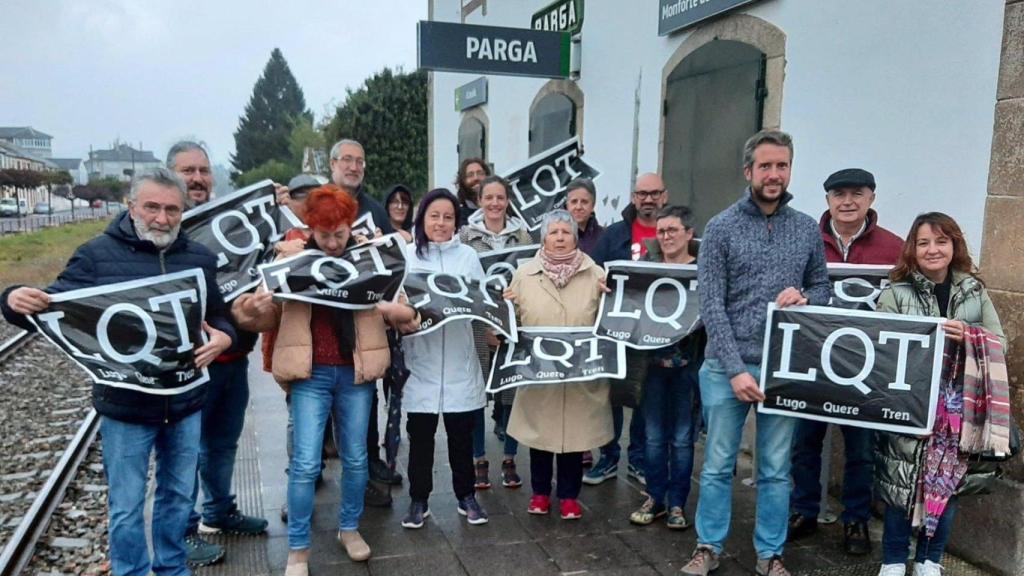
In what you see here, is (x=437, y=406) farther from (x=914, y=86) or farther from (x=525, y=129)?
(x=525, y=129)

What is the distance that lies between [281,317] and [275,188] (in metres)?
1.15

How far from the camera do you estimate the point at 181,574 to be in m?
3.55

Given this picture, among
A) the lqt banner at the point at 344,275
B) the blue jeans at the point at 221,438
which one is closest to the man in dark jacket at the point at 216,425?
the blue jeans at the point at 221,438

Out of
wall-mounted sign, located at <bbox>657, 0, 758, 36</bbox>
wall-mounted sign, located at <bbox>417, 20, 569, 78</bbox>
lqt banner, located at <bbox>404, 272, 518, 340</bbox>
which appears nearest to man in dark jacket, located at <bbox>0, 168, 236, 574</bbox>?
lqt banner, located at <bbox>404, 272, 518, 340</bbox>

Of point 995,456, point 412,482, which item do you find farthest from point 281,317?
point 995,456

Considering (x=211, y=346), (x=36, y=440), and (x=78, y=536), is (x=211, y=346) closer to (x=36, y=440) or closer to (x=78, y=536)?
(x=78, y=536)

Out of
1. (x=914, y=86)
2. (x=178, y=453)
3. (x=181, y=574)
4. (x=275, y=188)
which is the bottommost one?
(x=181, y=574)

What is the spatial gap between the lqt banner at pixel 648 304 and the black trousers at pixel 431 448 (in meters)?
0.99

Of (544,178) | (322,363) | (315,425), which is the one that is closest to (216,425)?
(315,425)

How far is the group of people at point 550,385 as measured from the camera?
11.0 ft

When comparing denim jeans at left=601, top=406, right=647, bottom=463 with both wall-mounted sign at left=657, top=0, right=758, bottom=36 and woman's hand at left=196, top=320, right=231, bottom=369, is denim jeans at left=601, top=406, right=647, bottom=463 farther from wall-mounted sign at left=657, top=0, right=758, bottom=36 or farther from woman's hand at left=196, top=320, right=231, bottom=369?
wall-mounted sign at left=657, top=0, right=758, bottom=36

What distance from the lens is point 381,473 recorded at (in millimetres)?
5023

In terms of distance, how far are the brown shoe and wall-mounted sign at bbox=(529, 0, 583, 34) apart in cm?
640

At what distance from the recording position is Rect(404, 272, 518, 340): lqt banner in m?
4.14
